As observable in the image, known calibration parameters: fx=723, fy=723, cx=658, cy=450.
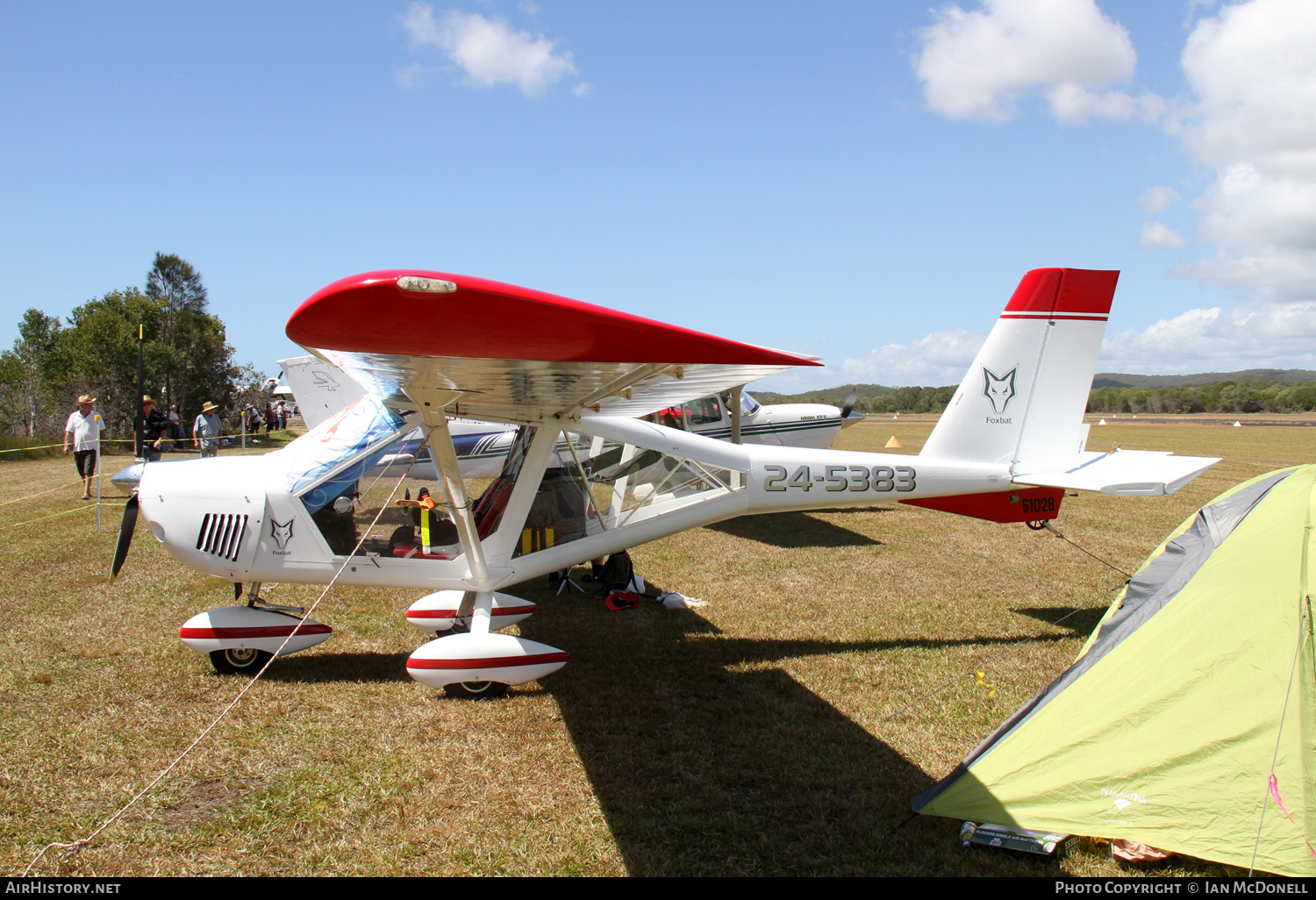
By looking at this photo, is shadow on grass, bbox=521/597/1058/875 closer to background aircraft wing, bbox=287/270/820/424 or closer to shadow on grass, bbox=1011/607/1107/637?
shadow on grass, bbox=1011/607/1107/637

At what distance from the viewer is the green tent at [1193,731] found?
8.71ft

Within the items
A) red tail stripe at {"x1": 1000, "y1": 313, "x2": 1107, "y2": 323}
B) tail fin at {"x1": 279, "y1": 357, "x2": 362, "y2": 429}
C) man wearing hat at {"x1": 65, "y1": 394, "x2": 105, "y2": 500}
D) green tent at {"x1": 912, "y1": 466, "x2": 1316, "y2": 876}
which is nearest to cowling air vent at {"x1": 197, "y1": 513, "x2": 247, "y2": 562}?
green tent at {"x1": 912, "y1": 466, "x2": 1316, "y2": 876}

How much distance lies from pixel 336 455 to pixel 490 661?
1.69 metres

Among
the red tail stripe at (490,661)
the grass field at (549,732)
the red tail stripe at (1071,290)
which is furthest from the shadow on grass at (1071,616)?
the red tail stripe at (490,661)

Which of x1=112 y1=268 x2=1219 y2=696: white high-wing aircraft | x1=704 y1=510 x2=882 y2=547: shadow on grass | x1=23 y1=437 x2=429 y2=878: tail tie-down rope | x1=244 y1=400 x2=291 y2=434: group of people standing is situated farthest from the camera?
x1=244 y1=400 x2=291 y2=434: group of people standing

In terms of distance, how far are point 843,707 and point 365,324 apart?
348cm

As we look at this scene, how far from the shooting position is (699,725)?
4082 millimetres

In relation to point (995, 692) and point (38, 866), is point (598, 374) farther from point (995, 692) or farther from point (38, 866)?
point (995, 692)

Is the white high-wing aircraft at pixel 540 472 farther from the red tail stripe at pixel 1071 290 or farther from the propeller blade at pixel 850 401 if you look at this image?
the propeller blade at pixel 850 401

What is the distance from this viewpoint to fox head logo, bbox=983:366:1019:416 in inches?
229

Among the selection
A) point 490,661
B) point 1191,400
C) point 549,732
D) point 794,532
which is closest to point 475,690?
point 490,661

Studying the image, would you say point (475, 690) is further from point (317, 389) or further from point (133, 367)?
point (133, 367)

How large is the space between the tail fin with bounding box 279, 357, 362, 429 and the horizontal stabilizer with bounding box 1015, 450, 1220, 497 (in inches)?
397

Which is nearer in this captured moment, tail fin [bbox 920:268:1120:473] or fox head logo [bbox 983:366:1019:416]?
tail fin [bbox 920:268:1120:473]
